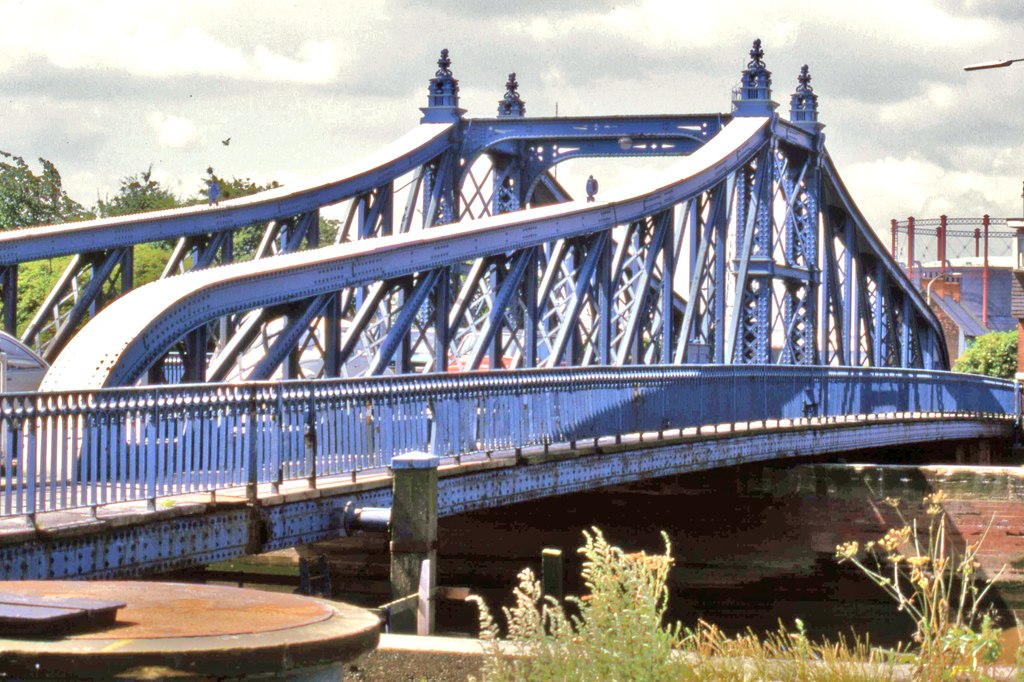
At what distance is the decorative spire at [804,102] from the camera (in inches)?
1506

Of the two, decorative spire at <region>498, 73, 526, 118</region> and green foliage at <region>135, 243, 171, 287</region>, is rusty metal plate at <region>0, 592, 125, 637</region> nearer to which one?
decorative spire at <region>498, 73, 526, 118</region>

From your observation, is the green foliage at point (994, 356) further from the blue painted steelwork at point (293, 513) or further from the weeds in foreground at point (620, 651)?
the weeds in foreground at point (620, 651)

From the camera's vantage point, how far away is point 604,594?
23.6 ft

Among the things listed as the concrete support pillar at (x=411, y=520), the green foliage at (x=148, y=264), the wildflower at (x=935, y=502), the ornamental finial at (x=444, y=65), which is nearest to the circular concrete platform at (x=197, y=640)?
the wildflower at (x=935, y=502)

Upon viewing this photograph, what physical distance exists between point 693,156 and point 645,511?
8.33 metres

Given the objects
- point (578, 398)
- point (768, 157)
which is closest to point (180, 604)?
point (578, 398)

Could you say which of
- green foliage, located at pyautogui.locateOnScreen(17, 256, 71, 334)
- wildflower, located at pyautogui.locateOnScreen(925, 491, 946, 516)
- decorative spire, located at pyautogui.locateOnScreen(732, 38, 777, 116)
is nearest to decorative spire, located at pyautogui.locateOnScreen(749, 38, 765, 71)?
decorative spire, located at pyautogui.locateOnScreen(732, 38, 777, 116)

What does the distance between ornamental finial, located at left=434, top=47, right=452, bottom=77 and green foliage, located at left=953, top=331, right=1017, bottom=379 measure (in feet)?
157

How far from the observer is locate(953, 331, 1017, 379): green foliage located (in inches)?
3024

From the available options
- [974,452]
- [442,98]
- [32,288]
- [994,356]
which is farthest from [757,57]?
[994,356]

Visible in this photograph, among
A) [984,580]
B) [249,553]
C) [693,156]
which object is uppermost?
[693,156]

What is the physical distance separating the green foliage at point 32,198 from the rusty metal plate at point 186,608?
194 feet

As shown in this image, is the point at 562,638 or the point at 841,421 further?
the point at 841,421

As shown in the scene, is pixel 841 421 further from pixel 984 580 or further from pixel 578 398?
pixel 578 398
